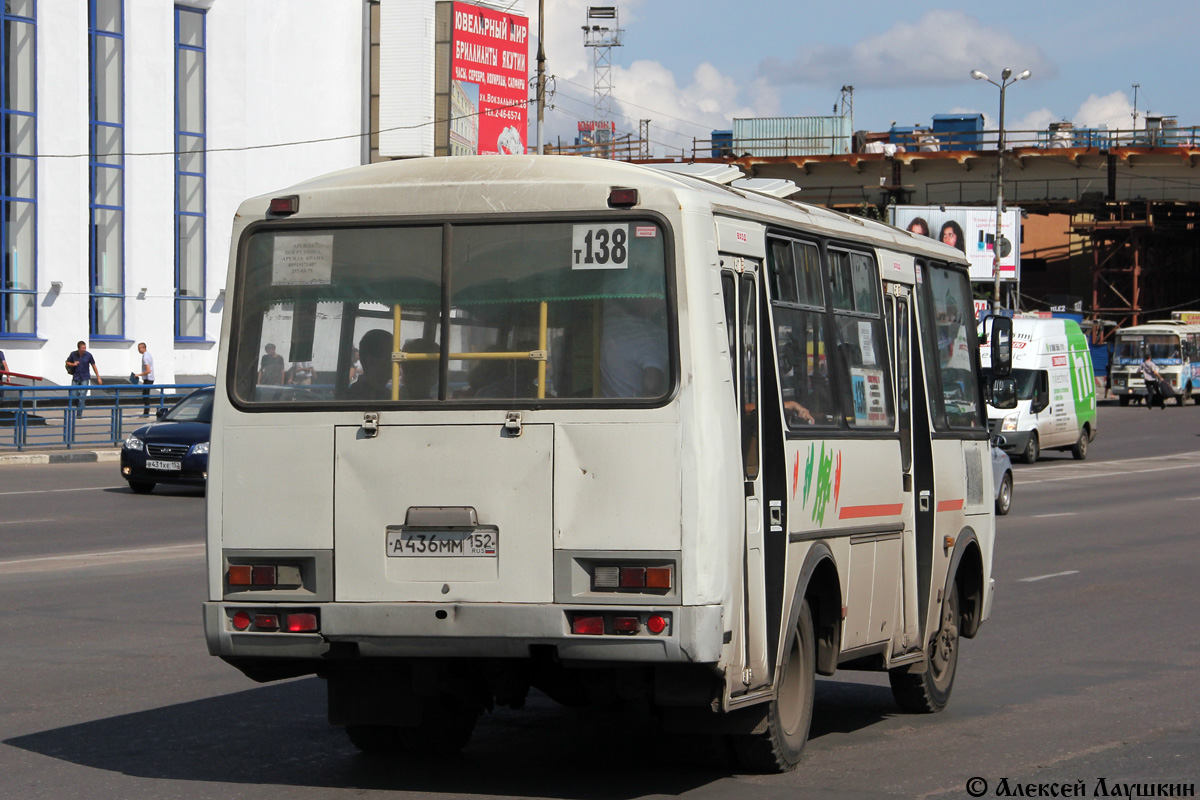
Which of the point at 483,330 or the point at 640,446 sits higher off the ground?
the point at 483,330

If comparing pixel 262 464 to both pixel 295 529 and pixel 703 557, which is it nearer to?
pixel 295 529

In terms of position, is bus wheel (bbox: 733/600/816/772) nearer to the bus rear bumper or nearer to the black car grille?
the bus rear bumper

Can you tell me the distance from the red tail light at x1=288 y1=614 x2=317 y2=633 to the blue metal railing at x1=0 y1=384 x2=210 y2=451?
905 inches

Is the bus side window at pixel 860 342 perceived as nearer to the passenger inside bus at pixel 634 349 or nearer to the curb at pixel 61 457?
the passenger inside bus at pixel 634 349

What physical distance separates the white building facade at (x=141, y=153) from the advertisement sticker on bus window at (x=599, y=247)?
36.3 metres

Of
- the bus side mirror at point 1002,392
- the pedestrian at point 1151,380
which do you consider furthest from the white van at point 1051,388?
the pedestrian at point 1151,380

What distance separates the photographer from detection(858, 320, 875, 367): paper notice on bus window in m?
7.65

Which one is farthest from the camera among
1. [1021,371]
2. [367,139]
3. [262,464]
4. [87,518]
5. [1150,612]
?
[367,139]

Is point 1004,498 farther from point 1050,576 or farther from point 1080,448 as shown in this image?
point 1080,448

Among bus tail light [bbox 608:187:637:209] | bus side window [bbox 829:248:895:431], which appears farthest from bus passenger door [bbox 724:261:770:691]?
bus side window [bbox 829:248:895:431]

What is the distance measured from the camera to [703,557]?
5.83 m

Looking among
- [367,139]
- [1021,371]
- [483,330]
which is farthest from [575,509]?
[367,139]

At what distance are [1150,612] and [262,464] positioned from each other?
859 centimetres

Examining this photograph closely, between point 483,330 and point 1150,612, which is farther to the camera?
point 1150,612
